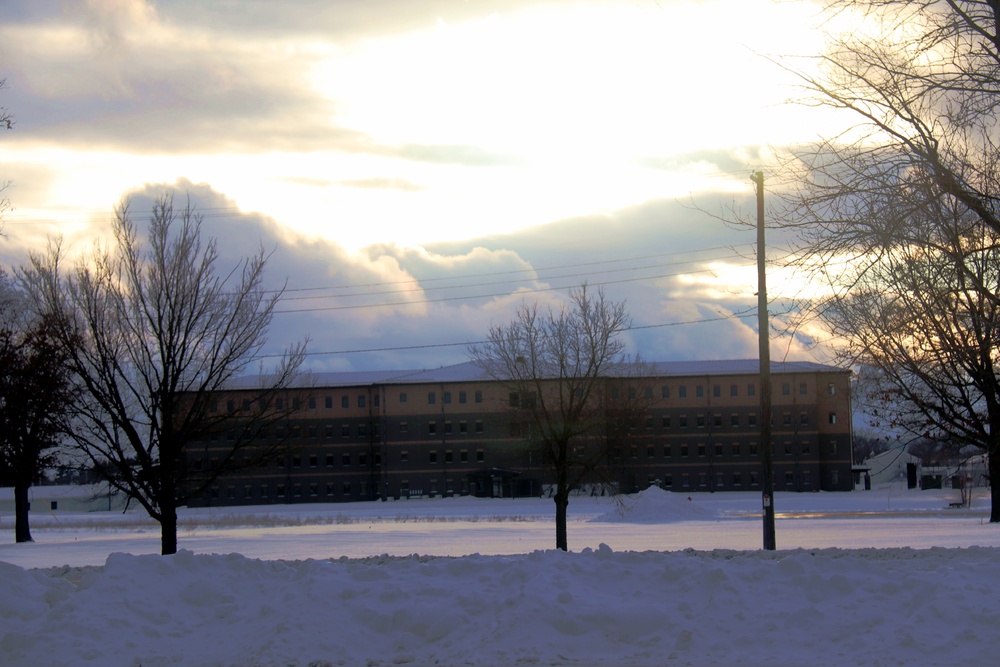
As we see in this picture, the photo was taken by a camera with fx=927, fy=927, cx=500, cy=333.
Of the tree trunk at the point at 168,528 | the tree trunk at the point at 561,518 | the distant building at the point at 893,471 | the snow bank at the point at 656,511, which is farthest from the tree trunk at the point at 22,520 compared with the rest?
the distant building at the point at 893,471

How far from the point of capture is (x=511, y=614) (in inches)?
367

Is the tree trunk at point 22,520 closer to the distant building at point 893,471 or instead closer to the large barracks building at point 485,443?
the large barracks building at point 485,443

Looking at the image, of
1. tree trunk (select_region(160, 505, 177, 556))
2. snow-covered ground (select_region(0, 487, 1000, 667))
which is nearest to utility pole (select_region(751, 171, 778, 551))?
snow-covered ground (select_region(0, 487, 1000, 667))

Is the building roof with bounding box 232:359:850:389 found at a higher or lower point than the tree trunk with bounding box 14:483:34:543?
higher

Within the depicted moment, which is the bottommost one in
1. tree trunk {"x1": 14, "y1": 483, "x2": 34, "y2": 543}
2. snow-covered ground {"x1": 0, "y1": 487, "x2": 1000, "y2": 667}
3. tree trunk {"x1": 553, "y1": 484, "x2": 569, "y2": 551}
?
tree trunk {"x1": 14, "y1": 483, "x2": 34, "y2": 543}

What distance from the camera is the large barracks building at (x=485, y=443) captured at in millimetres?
86875

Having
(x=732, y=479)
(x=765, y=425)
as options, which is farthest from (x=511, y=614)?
(x=732, y=479)

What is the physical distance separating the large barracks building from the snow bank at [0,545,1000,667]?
2958 inches

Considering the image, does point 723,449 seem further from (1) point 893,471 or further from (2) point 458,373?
(1) point 893,471

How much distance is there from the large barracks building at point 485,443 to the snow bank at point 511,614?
246 feet

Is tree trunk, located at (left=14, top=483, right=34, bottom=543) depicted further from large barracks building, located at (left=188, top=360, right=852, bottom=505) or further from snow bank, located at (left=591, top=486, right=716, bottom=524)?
large barracks building, located at (left=188, top=360, right=852, bottom=505)

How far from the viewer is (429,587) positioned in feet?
32.6

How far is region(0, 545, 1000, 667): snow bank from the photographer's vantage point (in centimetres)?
869

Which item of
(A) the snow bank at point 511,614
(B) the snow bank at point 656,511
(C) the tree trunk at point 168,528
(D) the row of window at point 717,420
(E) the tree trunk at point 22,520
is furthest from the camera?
(D) the row of window at point 717,420
